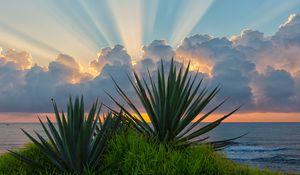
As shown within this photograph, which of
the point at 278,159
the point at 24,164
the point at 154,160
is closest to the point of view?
the point at 154,160

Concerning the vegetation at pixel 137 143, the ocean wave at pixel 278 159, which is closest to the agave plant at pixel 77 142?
the vegetation at pixel 137 143

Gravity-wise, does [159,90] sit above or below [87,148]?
above

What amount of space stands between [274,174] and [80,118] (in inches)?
192

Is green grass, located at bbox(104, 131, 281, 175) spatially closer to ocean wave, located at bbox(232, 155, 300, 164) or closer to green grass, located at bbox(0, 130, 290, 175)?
green grass, located at bbox(0, 130, 290, 175)

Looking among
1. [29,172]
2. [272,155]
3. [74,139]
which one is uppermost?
[272,155]

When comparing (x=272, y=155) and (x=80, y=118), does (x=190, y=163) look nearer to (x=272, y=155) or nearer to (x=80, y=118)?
(x=80, y=118)

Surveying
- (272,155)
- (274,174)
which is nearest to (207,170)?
(274,174)

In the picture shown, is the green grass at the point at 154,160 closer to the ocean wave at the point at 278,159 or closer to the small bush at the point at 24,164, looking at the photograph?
the small bush at the point at 24,164

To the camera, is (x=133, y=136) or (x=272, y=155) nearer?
(x=133, y=136)

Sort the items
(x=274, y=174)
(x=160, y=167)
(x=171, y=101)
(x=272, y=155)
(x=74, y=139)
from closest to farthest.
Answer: (x=160, y=167) < (x=74, y=139) < (x=171, y=101) < (x=274, y=174) < (x=272, y=155)

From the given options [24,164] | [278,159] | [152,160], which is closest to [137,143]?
[152,160]

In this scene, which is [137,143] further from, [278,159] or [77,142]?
[278,159]

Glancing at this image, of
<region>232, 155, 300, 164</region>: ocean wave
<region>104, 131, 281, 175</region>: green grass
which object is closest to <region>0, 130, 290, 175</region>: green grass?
<region>104, 131, 281, 175</region>: green grass

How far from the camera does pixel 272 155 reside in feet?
204
